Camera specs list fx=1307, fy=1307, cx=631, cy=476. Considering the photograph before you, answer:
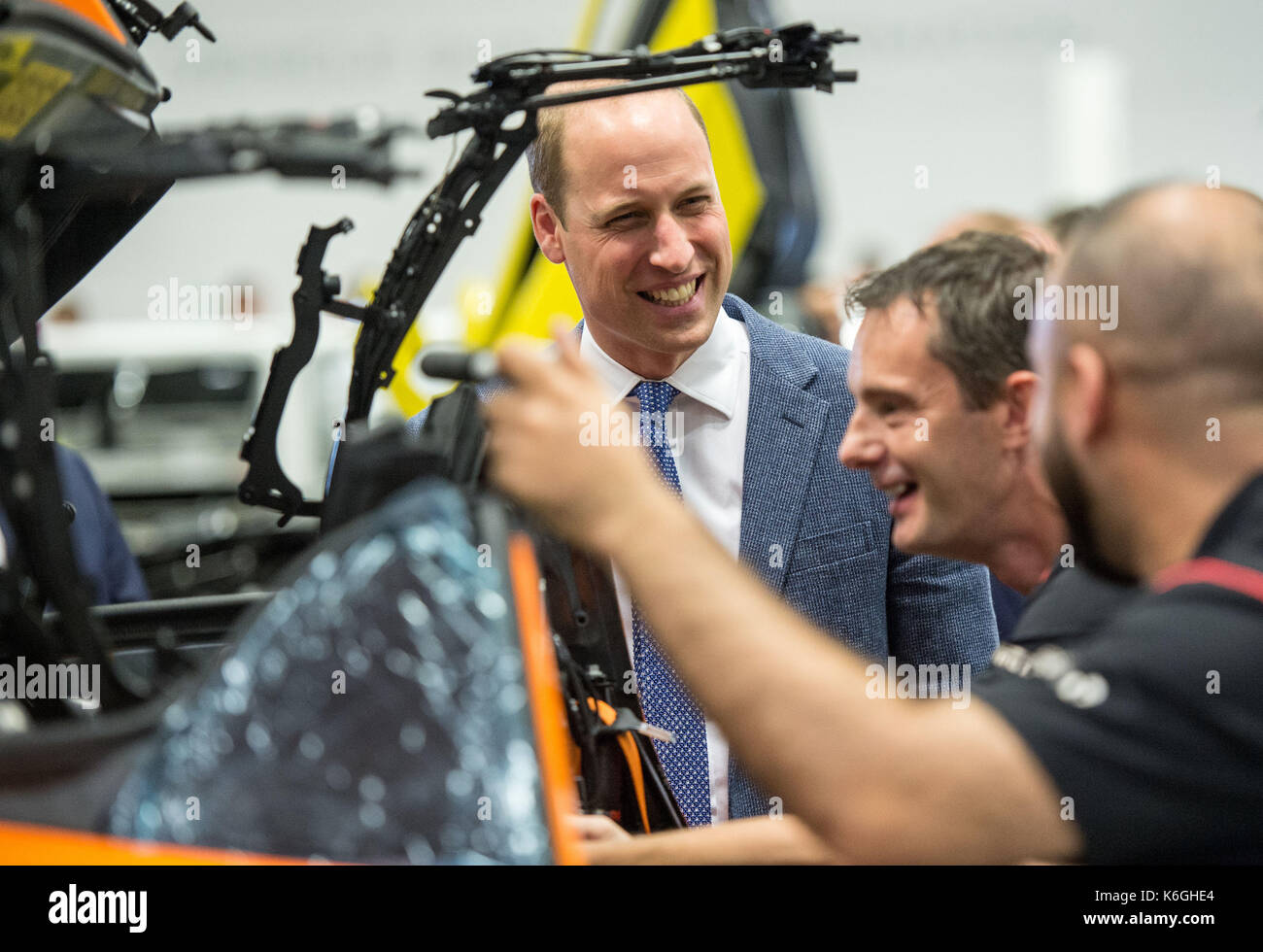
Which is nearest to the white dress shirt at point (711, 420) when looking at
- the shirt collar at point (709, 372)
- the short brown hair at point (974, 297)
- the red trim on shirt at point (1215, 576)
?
the shirt collar at point (709, 372)

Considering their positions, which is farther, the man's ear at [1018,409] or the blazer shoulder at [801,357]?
the blazer shoulder at [801,357]

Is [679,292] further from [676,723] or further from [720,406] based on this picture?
[676,723]

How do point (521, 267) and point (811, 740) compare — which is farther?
point (521, 267)

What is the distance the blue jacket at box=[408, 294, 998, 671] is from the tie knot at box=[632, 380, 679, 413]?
0.12 m

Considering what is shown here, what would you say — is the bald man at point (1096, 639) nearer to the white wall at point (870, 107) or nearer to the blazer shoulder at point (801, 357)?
the blazer shoulder at point (801, 357)

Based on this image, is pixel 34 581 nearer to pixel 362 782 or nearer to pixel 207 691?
pixel 207 691

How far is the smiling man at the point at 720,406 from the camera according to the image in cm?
183

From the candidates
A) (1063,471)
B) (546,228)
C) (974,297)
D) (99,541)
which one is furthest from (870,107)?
(1063,471)

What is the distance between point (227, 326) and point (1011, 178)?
5.97m

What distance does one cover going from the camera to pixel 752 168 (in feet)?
14.3

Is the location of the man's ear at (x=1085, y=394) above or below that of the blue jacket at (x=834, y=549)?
above

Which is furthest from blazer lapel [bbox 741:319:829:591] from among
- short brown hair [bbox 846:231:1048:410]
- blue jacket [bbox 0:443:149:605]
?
blue jacket [bbox 0:443:149:605]

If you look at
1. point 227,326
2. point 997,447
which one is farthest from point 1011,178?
point 997,447

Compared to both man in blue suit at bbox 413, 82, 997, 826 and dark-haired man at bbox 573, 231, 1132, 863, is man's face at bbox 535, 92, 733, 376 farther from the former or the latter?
dark-haired man at bbox 573, 231, 1132, 863
